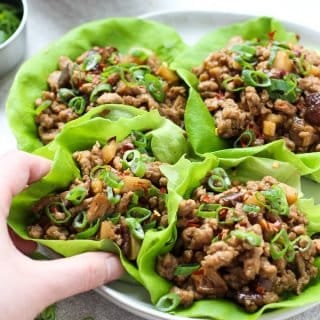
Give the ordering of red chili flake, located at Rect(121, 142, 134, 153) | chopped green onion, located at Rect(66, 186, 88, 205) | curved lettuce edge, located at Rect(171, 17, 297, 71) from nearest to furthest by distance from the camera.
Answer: chopped green onion, located at Rect(66, 186, 88, 205) → red chili flake, located at Rect(121, 142, 134, 153) → curved lettuce edge, located at Rect(171, 17, 297, 71)

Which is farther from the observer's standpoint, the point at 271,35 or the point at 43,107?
the point at 271,35

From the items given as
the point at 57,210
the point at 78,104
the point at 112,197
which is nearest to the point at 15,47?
the point at 78,104

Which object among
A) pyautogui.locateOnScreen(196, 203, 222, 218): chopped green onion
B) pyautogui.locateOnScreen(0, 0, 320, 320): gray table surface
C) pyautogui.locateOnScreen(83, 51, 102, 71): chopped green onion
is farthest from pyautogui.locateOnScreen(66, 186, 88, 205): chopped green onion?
pyautogui.locateOnScreen(0, 0, 320, 320): gray table surface

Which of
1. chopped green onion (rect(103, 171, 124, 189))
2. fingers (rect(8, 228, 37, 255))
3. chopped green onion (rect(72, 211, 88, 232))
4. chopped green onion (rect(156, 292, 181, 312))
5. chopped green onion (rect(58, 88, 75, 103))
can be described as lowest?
chopped green onion (rect(156, 292, 181, 312))

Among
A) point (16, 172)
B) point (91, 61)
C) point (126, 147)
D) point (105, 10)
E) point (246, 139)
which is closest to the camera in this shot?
point (16, 172)

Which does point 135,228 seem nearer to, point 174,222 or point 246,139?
point 174,222

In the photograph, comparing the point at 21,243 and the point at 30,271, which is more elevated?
the point at 30,271

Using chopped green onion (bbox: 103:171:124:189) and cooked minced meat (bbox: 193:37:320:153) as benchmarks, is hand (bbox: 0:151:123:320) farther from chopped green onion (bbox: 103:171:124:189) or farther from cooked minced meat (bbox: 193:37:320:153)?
cooked minced meat (bbox: 193:37:320:153)
